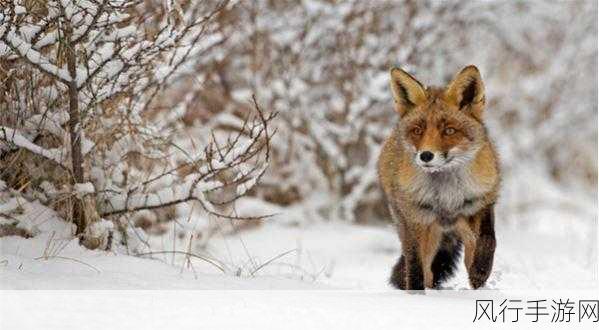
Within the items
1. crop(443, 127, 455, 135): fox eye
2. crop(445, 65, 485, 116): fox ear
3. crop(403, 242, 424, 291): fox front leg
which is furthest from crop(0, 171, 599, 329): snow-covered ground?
crop(445, 65, 485, 116): fox ear

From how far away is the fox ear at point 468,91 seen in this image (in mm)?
5102

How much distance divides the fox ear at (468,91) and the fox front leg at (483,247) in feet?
1.94

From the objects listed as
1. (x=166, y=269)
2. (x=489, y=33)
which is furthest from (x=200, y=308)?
(x=489, y=33)

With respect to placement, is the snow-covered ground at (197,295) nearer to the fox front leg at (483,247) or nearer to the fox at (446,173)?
the fox front leg at (483,247)

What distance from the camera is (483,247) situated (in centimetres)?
517

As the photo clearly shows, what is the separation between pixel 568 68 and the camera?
14500mm

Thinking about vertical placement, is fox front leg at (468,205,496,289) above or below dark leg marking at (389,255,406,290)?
above

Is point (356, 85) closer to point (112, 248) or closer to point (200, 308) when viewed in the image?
point (112, 248)

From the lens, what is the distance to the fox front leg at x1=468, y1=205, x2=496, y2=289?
518 centimetres

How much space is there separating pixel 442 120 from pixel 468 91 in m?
0.30

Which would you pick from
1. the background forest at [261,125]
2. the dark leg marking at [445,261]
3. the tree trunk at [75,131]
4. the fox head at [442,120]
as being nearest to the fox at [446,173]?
the fox head at [442,120]

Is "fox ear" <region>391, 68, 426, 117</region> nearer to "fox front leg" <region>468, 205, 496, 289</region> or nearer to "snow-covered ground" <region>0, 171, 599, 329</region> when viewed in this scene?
"fox front leg" <region>468, 205, 496, 289</region>

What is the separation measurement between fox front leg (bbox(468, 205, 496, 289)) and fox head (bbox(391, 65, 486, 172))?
335mm

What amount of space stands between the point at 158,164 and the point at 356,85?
18.1ft
